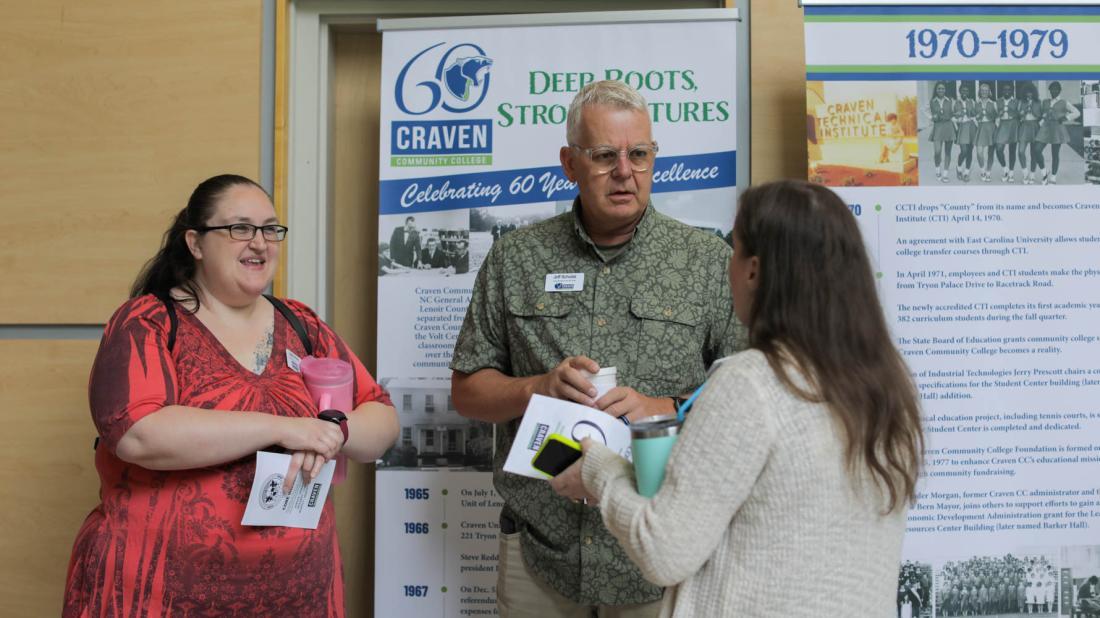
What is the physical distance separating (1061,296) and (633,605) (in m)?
1.59

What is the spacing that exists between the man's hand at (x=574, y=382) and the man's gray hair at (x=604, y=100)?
1.99 feet

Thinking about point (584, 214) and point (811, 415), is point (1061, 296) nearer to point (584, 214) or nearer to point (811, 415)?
point (584, 214)

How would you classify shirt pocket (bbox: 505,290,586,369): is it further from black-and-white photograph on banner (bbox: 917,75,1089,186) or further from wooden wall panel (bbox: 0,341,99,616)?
wooden wall panel (bbox: 0,341,99,616)

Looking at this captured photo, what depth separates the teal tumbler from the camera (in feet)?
4.33

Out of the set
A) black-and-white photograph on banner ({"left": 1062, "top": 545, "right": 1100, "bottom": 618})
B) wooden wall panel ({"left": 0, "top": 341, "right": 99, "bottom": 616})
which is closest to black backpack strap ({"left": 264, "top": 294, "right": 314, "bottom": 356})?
wooden wall panel ({"left": 0, "top": 341, "right": 99, "bottom": 616})

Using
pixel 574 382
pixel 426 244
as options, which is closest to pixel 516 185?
pixel 426 244

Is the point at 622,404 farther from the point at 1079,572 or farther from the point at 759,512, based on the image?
the point at 1079,572

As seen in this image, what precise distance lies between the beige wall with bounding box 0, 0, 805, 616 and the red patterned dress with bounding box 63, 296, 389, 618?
4.13 feet

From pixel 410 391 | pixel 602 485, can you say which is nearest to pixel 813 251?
pixel 602 485

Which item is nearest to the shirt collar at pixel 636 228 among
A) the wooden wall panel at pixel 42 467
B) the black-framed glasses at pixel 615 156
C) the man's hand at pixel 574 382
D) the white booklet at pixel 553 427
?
the black-framed glasses at pixel 615 156

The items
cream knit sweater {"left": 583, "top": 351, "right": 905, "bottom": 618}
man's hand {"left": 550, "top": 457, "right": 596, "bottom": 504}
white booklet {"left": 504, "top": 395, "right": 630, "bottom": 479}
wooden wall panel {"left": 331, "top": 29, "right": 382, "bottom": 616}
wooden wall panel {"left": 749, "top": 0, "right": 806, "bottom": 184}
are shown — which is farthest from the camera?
wooden wall panel {"left": 331, "top": 29, "right": 382, "bottom": 616}

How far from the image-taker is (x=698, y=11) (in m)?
2.76

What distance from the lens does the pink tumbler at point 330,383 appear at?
6.48 ft

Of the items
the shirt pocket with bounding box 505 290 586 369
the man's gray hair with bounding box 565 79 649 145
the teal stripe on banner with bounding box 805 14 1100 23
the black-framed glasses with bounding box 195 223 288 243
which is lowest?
the shirt pocket with bounding box 505 290 586 369
